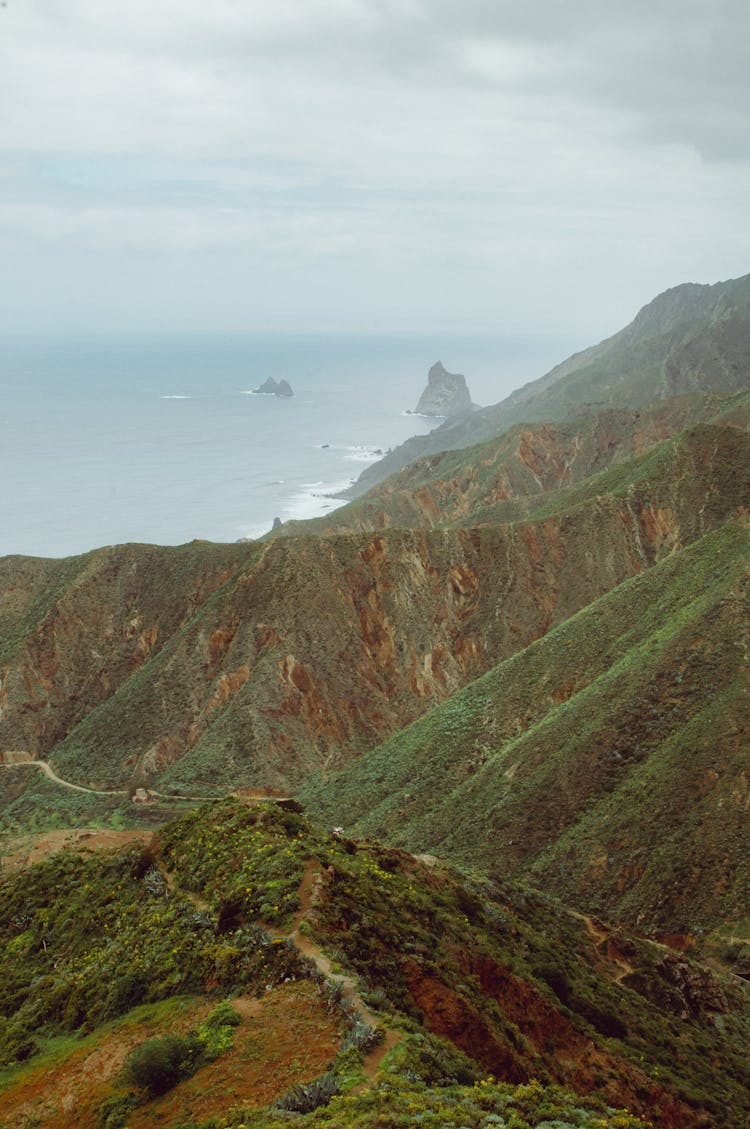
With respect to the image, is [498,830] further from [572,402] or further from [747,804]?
[572,402]

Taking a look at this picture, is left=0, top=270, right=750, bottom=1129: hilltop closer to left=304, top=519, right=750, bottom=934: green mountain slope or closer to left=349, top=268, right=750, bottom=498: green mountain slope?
left=304, top=519, right=750, bottom=934: green mountain slope

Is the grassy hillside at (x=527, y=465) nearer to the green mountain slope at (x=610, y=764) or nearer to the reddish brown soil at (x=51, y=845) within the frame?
the green mountain slope at (x=610, y=764)

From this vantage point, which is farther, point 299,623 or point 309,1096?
point 299,623

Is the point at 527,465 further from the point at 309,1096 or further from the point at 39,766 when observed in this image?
the point at 309,1096

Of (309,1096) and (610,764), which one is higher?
(309,1096)

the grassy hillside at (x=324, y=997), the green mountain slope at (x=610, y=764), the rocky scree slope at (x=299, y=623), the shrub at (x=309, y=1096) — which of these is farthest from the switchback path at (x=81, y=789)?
the shrub at (x=309, y=1096)

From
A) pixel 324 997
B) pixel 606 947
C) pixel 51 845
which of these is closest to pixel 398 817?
pixel 606 947
